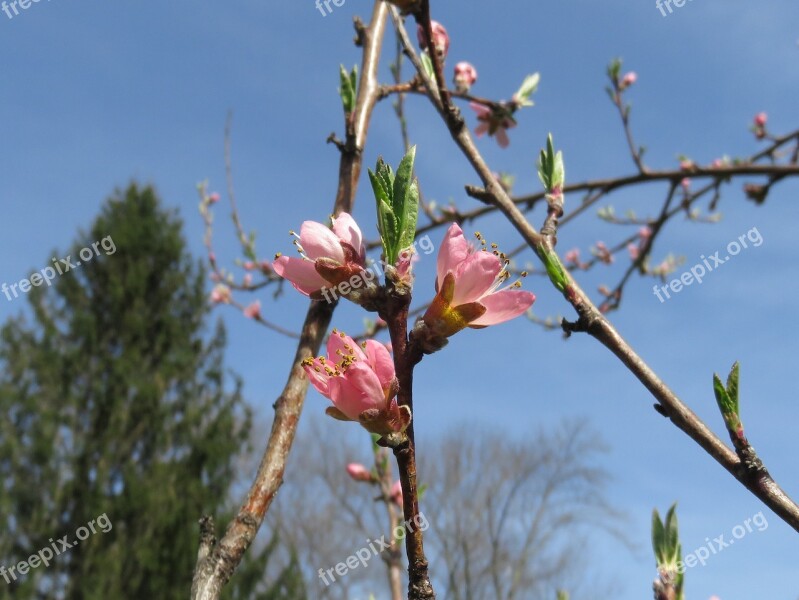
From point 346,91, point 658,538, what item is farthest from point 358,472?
point 658,538

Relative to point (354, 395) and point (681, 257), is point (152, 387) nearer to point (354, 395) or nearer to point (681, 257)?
point (681, 257)

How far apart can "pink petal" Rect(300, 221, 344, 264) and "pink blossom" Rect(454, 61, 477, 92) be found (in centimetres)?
121

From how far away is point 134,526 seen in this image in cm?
980

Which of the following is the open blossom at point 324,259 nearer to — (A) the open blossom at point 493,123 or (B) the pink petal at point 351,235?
(B) the pink petal at point 351,235

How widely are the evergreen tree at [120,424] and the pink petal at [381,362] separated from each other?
8.62m

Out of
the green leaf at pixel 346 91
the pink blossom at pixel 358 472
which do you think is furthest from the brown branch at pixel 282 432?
the pink blossom at pixel 358 472

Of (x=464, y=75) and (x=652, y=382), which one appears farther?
(x=464, y=75)

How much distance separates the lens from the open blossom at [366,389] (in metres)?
0.44

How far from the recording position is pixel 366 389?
453 mm

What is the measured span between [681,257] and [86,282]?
33.4 ft

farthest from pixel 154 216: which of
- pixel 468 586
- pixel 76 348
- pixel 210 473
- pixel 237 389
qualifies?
pixel 468 586

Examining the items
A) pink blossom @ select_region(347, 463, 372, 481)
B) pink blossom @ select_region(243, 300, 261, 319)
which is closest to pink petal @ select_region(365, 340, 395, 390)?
pink blossom @ select_region(347, 463, 372, 481)

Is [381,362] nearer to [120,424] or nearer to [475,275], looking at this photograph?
[475,275]

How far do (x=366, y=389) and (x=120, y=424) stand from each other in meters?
11.1
